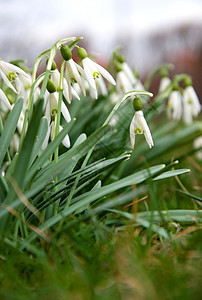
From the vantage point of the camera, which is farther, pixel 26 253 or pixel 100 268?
pixel 26 253

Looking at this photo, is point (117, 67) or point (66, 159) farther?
point (117, 67)

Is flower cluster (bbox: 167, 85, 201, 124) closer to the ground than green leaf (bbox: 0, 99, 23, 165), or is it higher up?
closer to the ground

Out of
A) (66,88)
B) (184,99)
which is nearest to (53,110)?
(66,88)

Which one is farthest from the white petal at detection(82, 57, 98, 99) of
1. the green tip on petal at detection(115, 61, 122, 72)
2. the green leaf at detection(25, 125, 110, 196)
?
the green tip on petal at detection(115, 61, 122, 72)

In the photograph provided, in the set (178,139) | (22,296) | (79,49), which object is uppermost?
(79,49)

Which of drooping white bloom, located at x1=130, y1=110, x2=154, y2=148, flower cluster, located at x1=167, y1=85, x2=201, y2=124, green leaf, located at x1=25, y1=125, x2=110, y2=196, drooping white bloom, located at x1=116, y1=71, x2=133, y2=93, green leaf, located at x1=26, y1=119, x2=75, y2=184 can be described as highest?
green leaf, located at x1=26, y1=119, x2=75, y2=184

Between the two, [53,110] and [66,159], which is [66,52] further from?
[66,159]

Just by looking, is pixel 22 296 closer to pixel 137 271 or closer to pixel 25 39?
pixel 137 271

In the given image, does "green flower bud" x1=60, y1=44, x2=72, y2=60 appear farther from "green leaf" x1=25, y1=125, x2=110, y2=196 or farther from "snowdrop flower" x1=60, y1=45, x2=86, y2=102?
"green leaf" x1=25, y1=125, x2=110, y2=196

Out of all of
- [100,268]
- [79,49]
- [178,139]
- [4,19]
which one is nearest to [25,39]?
[4,19]

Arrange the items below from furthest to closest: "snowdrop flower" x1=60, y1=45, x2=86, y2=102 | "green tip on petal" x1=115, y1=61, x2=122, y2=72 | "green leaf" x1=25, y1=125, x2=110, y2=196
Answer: "green tip on petal" x1=115, y1=61, x2=122, y2=72 → "snowdrop flower" x1=60, y1=45, x2=86, y2=102 → "green leaf" x1=25, y1=125, x2=110, y2=196

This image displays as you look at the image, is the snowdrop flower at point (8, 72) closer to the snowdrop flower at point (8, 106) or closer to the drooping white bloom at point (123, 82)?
the snowdrop flower at point (8, 106)
